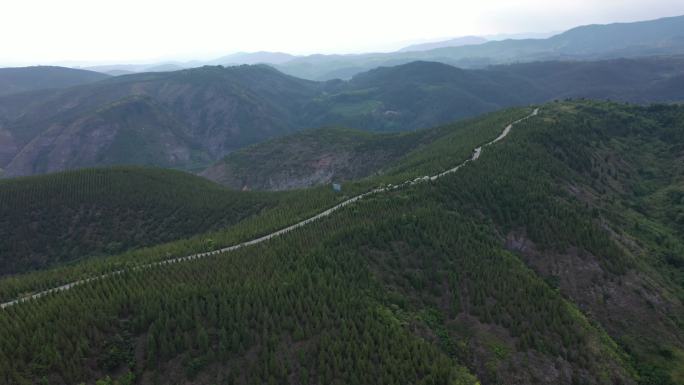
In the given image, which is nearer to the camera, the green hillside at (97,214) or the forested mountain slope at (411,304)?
the forested mountain slope at (411,304)

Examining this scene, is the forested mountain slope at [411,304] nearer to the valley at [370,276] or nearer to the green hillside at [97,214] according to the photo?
the valley at [370,276]

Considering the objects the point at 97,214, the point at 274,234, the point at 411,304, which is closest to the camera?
the point at 411,304

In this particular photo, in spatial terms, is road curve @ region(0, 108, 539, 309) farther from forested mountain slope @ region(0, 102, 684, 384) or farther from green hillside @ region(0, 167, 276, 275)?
green hillside @ region(0, 167, 276, 275)

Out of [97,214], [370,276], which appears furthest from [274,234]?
[97,214]

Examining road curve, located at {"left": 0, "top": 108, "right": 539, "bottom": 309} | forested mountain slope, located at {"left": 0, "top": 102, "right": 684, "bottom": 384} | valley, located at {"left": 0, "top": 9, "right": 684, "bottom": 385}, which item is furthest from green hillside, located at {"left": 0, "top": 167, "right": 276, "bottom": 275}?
forested mountain slope, located at {"left": 0, "top": 102, "right": 684, "bottom": 384}

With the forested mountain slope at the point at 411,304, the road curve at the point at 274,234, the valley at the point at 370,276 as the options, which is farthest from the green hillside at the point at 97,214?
the forested mountain slope at the point at 411,304

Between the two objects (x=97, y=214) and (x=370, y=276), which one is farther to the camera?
(x=97, y=214)

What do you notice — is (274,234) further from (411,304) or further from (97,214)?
(97,214)

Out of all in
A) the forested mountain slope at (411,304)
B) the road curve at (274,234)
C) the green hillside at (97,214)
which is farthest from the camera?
the green hillside at (97,214)
